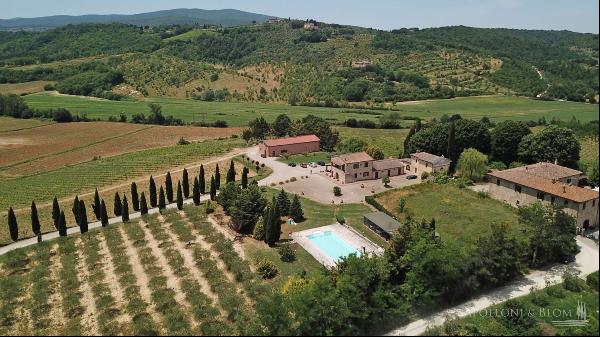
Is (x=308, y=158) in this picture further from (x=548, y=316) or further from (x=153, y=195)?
(x=548, y=316)

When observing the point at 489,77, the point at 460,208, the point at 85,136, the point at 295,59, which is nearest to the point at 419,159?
the point at 460,208

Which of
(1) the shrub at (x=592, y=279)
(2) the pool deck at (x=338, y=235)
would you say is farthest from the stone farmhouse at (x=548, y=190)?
(2) the pool deck at (x=338, y=235)

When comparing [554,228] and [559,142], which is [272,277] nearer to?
[554,228]

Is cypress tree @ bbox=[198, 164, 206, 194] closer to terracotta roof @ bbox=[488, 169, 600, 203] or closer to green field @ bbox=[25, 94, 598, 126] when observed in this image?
terracotta roof @ bbox=[488, 169, 600, 203]

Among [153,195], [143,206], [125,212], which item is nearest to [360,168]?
[153,195]

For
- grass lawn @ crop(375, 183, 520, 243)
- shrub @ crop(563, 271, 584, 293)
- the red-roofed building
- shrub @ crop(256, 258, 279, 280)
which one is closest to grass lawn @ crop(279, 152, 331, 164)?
the red-roofed building

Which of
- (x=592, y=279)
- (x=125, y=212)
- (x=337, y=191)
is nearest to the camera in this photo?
(x=592, y=279)
